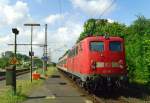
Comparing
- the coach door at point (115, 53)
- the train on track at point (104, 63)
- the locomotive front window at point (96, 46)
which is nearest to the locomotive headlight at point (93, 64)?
the train on track at point (104, 63)

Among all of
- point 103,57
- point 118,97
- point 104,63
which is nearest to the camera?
point 118,97

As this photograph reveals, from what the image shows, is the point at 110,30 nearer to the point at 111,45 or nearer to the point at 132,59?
the point at 132,59

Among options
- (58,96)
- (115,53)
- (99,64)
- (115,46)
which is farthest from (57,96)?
(115,46)

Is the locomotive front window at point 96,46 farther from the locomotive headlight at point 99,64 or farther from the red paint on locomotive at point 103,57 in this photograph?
the locomotive headlight at point 99,64

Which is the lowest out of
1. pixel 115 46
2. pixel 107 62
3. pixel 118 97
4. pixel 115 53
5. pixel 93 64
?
pixel 118 97

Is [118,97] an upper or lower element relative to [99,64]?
lower

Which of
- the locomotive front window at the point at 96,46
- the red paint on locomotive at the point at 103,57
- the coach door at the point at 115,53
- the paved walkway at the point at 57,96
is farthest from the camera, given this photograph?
the locomotive front window at the point at 96,46

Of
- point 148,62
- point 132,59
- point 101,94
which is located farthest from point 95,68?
point 132,59

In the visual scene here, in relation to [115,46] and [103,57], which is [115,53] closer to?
[115,46]

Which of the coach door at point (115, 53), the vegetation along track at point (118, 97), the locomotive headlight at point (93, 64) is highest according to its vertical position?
the coach door at point (115, 53)

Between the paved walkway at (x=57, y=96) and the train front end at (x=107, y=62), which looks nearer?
the paved walkway at (x=57, y=96)

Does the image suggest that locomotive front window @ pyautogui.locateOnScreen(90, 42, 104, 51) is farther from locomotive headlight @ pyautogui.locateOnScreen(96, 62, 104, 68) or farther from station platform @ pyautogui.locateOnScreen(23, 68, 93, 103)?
station platform @ pyautogui.locateOnScreen(23, 68, 93, 103)

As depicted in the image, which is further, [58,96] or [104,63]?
[58,96]

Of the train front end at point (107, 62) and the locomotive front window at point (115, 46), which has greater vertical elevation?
Result: the locomotive front window at point (115, 46)
